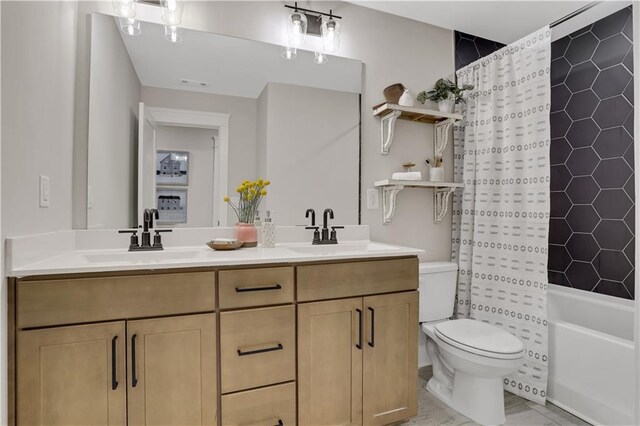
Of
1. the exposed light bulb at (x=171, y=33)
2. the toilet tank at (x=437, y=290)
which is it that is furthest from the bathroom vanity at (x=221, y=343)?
the exposed light bulb at (x=171, y=33)

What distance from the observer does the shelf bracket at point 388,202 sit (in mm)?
2246

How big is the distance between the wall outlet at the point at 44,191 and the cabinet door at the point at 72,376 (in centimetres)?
48

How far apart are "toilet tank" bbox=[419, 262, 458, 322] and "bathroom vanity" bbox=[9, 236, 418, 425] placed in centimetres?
52

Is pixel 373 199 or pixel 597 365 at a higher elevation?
pixel 373 199

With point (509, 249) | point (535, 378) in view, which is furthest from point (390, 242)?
point (535, 378)

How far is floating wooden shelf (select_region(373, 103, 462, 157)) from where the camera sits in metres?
2.20

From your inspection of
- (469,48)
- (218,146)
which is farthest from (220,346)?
(469,48)

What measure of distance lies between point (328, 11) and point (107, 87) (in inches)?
52.2

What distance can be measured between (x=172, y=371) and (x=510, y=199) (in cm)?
201

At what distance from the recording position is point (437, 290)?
2.26m

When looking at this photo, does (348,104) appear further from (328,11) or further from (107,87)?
(107,87)

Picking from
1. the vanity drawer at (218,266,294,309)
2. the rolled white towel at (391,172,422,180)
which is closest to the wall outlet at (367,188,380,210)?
the rolled white towel at (391,172,422,180)

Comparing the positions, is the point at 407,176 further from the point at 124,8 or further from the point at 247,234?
the point at 124,8

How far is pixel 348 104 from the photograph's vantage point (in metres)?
2.21
